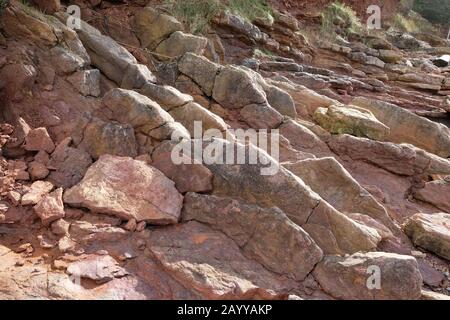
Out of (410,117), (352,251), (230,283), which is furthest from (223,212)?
(410,117)

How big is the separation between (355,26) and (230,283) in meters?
14.9

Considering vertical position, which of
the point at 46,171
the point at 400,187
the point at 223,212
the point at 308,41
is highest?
the point at 308,41

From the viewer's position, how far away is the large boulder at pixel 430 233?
4.98 metres

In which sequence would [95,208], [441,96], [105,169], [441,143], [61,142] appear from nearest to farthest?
1. [95,208]
2. [105,169]
3. [61,142]
4. [441,143]
5. [441,96]

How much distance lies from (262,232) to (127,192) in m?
1.67

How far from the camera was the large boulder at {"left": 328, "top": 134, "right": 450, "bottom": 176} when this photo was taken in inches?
268

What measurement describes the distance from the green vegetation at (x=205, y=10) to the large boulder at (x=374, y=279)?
22.8 feet

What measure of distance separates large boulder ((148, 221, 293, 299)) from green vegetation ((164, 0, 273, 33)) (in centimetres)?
624

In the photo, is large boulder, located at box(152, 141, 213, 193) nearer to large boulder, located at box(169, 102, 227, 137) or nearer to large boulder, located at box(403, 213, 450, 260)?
large boulder, located at box(169, 102, 227, 137)

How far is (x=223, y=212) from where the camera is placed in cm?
442

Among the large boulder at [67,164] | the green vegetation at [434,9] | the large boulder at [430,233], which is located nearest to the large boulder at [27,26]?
the large boulder at [67,164]

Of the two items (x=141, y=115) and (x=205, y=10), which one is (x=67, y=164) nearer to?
(x=141, y=115)

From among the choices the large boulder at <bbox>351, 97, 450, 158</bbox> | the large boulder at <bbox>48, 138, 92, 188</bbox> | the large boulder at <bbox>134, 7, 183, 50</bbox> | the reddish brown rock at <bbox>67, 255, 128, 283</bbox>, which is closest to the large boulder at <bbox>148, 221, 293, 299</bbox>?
the reddish brown rock at <bbox>67, 255, 128, 283</bbox>
